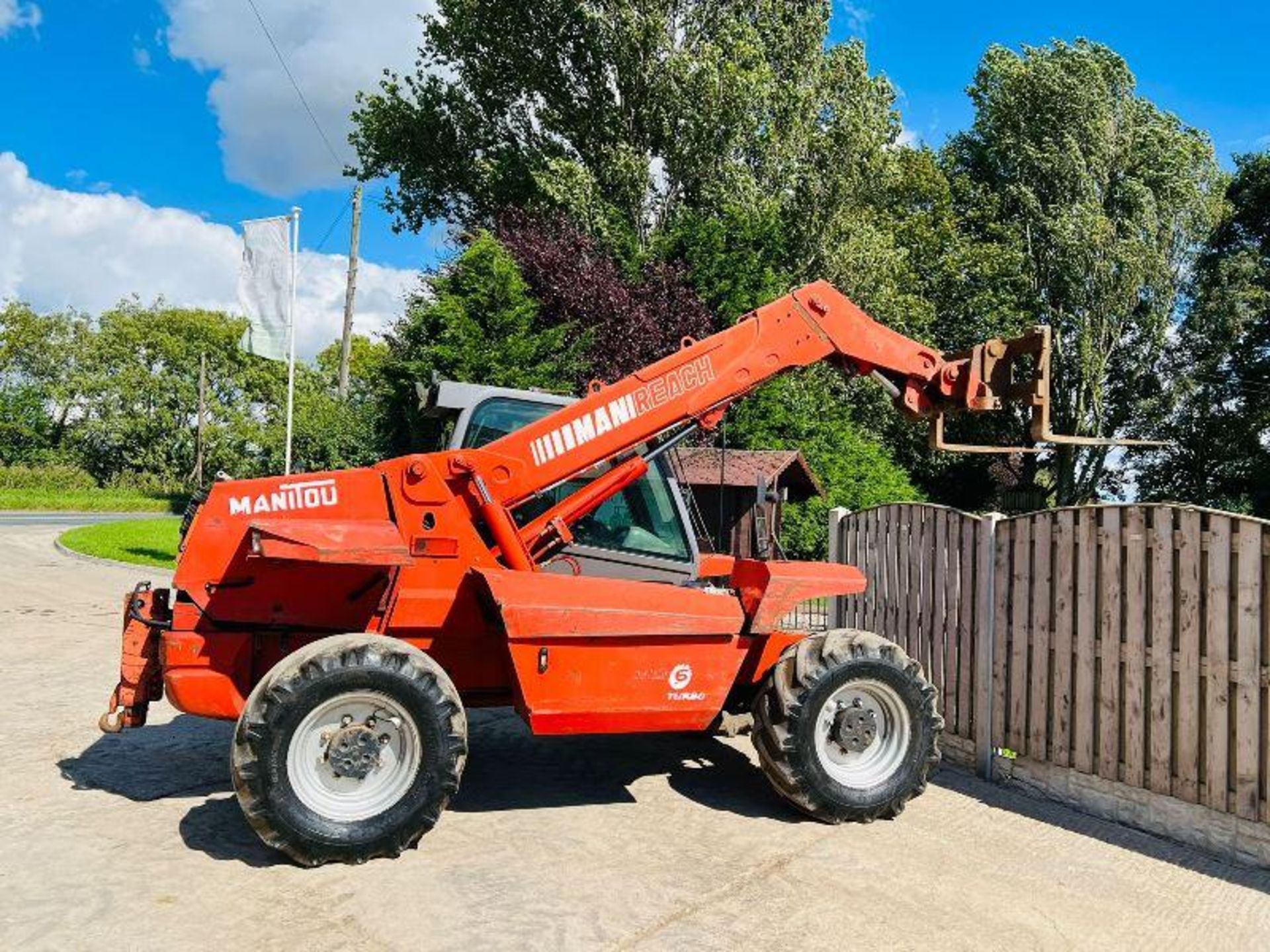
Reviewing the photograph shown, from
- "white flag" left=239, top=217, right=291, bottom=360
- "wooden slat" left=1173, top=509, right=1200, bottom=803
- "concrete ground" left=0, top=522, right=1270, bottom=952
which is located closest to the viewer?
"concrete ground" left=0, top=522, right=1270, bottom=952

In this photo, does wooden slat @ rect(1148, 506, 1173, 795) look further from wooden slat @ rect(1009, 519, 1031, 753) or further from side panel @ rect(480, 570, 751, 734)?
side panel @ rect(480, 570, 751, 734)

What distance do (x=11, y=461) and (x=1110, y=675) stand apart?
61.6 meters

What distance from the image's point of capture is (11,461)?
54250mm

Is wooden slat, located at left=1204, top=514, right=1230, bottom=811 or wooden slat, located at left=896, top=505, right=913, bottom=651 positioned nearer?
wooden slat, located at left=1204, top=514, right=1230, bottom=811

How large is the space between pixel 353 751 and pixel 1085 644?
4194 mm

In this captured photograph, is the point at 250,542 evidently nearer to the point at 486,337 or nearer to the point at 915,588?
the point at 915,588

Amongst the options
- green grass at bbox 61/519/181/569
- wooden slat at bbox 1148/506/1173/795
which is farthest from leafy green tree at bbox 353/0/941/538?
wooden slat at bbox 1148/506/1173/795

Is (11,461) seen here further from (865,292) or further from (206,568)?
(206,568)

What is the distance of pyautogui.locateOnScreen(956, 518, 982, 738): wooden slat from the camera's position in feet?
21.9

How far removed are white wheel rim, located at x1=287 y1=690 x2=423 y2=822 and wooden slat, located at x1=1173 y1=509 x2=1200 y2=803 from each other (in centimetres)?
399

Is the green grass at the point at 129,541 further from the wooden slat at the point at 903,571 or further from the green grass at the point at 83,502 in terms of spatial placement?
the green grass at the point at 83,502

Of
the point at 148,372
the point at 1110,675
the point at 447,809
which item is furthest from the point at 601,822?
the point at 148,372

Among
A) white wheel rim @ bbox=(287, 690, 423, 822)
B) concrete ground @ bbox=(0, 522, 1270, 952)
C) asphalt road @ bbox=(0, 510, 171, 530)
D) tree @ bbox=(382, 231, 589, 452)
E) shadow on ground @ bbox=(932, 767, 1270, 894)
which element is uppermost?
tree @ bbox=(382, 231, 589, 452)

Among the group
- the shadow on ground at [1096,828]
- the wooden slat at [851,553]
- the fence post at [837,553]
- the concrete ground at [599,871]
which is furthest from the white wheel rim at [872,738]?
the fence post at [837,553]
